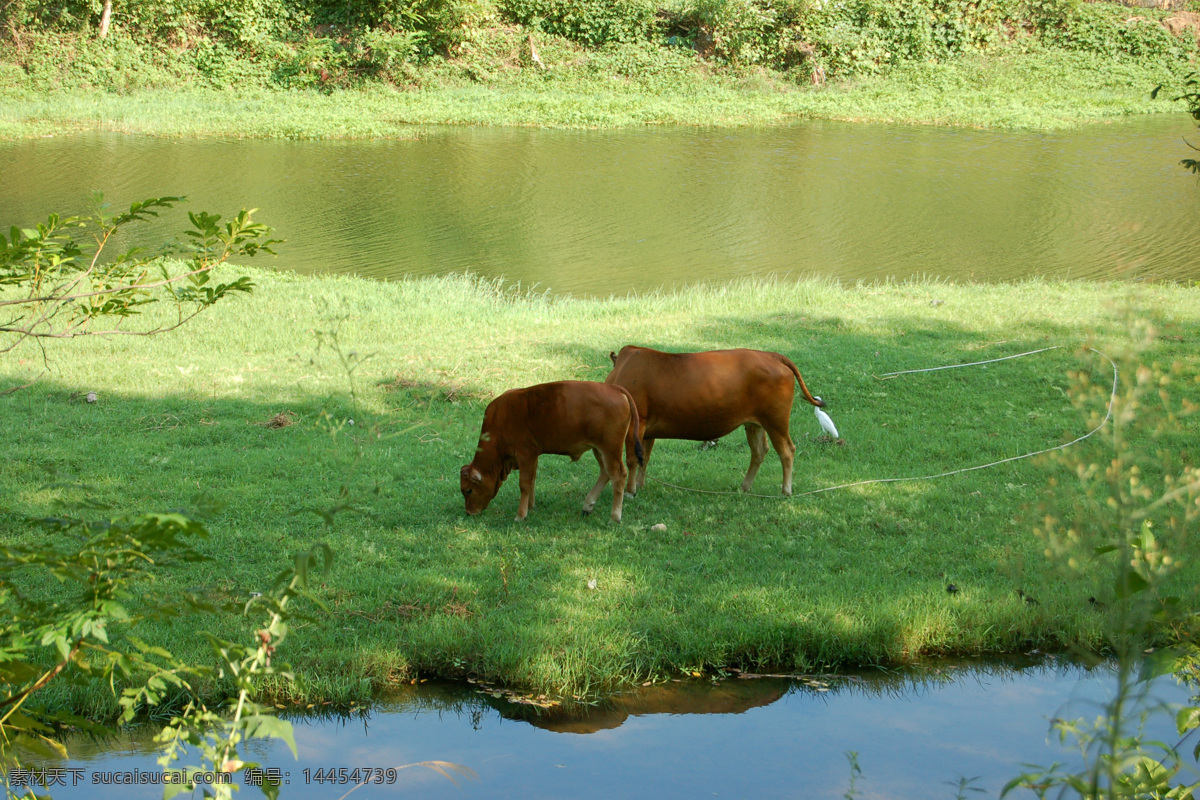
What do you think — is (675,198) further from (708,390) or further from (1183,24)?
(1183,24)

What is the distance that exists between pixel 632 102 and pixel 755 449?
29.5 meters

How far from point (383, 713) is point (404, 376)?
576cm

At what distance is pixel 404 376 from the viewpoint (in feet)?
34.3

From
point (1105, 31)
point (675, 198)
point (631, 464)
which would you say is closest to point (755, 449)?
point (631, 464)

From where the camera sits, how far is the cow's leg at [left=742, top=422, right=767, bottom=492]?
25.6 ft

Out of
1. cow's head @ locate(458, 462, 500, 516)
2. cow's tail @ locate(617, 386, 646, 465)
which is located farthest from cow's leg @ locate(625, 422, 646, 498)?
cow's head @ locate(458, 462, 500, 516)

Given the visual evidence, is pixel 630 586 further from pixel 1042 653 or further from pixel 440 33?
pixel 440 33

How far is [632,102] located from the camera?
116 feet

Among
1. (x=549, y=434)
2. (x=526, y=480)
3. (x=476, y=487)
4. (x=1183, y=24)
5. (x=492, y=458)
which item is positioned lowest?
(x=476, y=487)

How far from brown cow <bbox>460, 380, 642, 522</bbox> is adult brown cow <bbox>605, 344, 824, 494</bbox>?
0.35 metres

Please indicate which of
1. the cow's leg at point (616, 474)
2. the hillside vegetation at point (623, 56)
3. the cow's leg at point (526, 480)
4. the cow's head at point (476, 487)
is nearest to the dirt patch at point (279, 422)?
the cow's head at point (476, 487)

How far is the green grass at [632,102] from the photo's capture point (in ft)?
105

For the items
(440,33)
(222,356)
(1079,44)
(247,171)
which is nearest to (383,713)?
(222,356)

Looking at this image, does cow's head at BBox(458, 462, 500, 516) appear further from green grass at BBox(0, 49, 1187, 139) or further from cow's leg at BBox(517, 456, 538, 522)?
green grass at BBox(0, 49, 1187, 139)
